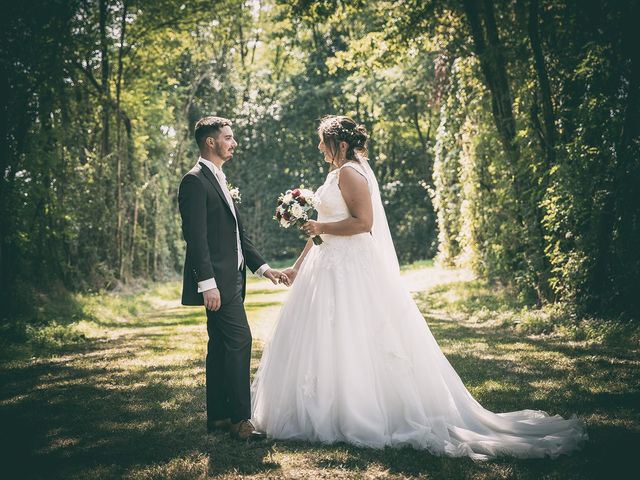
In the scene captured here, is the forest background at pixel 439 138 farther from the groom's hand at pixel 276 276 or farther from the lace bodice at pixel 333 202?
the groom's hand at pixel 276 276

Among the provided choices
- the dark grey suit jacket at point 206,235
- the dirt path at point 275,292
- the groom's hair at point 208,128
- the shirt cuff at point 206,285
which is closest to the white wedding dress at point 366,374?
the dark grey suit jacket at point 206,235

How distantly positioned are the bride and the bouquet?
4.0 inches

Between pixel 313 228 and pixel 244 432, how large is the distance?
5.60 ft

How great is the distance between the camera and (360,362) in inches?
183

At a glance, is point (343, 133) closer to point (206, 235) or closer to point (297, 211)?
point (297, 211)

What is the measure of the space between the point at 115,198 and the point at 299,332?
40.2 feet

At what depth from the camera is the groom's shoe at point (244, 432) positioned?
4531 mm

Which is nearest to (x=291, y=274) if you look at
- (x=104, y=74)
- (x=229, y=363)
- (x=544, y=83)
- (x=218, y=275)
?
(x=218, y=275)

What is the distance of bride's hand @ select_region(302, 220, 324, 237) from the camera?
198 inches

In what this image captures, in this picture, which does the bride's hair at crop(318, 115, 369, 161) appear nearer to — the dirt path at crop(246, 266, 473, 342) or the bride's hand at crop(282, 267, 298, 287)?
the bride's hand at crop(282, 267, 298, 287)

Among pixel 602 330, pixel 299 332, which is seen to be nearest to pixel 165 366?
pixel 299 332

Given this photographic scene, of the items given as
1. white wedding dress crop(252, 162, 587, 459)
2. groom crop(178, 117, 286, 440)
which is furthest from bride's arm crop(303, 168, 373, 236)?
groom crop(178, 117, 286, 440)

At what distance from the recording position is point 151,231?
1922 centimetres

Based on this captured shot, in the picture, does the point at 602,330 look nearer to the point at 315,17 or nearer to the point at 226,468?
the point at 226,468
